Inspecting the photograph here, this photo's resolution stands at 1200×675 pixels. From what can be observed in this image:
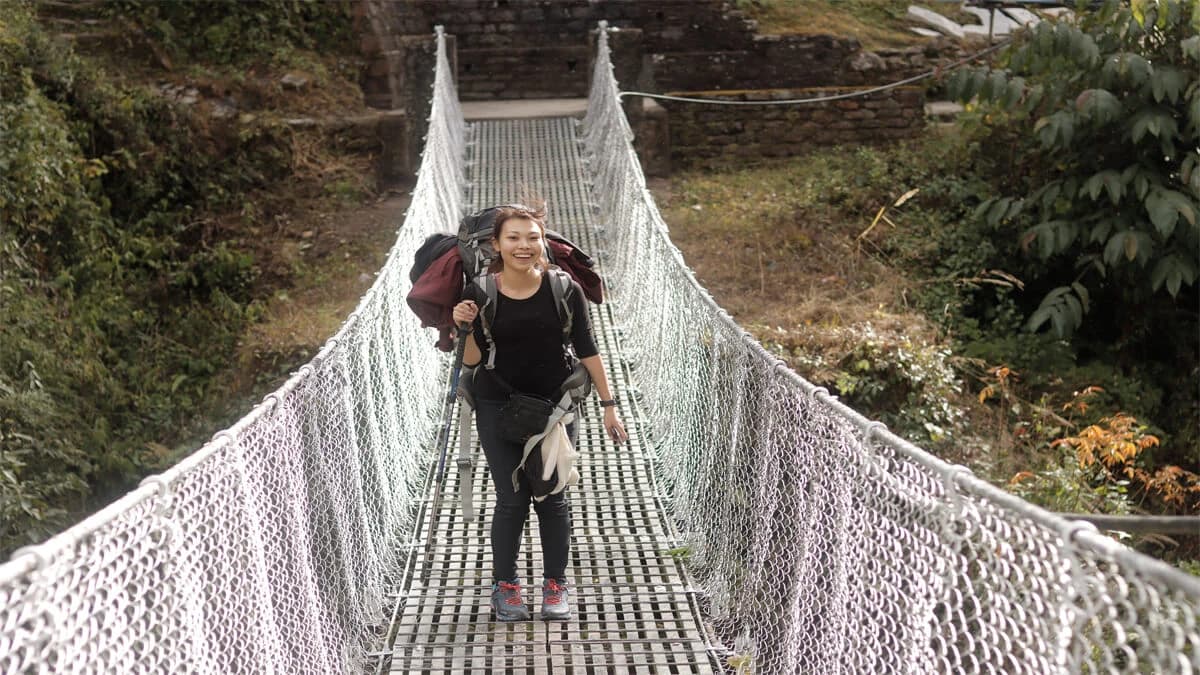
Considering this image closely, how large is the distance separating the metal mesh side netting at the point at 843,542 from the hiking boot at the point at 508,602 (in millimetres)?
490

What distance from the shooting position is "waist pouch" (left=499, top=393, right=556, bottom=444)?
8.38 ft

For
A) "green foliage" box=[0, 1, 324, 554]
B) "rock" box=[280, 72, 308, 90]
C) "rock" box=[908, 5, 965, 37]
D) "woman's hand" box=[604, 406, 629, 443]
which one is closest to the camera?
"woman's hand" box=[604, 406, 629, 443]

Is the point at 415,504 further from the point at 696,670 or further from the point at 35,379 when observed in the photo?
the point at 35,379

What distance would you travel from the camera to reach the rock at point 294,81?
8359 millimetres

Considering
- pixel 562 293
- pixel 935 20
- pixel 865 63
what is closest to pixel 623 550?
pixel 562 293

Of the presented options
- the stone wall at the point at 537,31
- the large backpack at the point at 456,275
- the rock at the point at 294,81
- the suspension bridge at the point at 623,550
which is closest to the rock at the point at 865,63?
the stone wall at the point at 537,31

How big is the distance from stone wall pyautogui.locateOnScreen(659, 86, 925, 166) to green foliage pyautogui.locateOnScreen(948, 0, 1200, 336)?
1.54 metres

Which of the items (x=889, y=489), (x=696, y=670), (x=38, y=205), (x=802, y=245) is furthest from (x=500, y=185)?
(x=889, y=489)

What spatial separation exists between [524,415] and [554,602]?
0.53 metres

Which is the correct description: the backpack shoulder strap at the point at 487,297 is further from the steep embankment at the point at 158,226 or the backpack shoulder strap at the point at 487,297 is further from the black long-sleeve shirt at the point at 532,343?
the steep embankment at the point at 158,226

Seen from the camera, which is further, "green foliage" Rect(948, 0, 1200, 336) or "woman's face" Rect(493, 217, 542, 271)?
"green foliage" Rect(948, 0, 1200, 336)

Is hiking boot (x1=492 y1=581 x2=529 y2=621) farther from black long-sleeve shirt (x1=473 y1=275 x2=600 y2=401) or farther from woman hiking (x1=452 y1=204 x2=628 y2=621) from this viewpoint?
black long-sleeve shirt (x1=473 y1=275 x2=600 y2=401)

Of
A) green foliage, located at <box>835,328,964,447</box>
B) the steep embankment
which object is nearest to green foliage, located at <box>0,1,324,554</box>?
the steep embankment

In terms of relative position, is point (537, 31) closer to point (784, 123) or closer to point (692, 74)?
point (692, 74)
